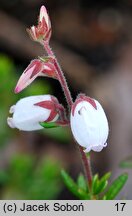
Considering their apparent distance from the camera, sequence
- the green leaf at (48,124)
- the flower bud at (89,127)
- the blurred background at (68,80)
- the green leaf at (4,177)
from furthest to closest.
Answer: the blurred background at (68,80), the green leaf at (4,177), the green leaf at (48,124), the flower bud at (89,127)

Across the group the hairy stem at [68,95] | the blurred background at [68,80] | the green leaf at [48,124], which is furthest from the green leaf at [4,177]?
the green leaf at [48,124]

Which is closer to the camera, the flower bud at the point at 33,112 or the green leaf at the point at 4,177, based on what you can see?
the flower bud at the point at 33,112

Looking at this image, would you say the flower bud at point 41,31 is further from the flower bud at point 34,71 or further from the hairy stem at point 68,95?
the flower bud at point 34,71

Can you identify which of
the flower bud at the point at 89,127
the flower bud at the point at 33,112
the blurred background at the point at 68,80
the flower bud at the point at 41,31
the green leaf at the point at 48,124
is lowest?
the flower bud at the point at 89,127

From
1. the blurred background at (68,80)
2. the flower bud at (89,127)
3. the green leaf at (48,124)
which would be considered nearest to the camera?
the flower bud at (89,127)

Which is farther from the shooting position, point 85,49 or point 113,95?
point 85,49

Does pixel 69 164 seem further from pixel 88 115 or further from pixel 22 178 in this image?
pixel 88 115

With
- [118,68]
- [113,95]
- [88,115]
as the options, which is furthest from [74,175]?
[88,115]

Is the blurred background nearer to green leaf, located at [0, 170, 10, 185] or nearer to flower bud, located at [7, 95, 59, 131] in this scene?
green leaf, located at [0, 170, 10, 185]
